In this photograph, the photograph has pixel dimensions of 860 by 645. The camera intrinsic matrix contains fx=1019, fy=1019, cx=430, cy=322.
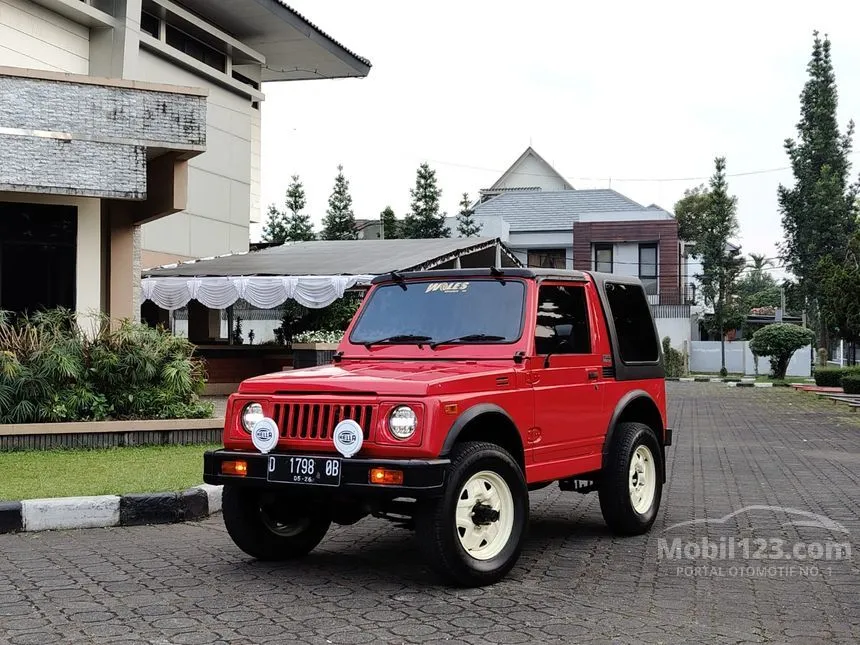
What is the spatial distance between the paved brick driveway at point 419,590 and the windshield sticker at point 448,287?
6.17 feet

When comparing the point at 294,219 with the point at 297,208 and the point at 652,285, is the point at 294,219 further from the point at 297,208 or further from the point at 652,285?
the point at 652,285

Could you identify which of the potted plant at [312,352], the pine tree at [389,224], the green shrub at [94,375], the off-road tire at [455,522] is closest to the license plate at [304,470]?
the off-road tire at [455,522]

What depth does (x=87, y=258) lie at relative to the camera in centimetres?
1758

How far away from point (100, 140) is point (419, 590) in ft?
40.0

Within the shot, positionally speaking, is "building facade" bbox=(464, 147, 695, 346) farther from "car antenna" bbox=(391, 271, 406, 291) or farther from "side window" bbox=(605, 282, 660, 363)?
"car antenna" bbox=(391, 271, 406, 291)

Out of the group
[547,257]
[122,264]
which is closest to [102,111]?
[122,264]

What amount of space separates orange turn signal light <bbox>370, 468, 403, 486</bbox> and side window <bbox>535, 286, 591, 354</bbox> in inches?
66.5

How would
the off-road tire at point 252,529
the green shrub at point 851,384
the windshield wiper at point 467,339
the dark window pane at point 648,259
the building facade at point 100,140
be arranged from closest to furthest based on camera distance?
the off-road tire at point 252,529 < the windshield wiper at point 467,339 < the building facade at point 100,140 < the green shrub at point 851,384 < the dark window pane at point 648,259

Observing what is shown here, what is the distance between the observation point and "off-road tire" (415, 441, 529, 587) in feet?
18.8

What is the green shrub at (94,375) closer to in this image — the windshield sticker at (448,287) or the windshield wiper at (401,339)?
the windshield wiper at (401,339)

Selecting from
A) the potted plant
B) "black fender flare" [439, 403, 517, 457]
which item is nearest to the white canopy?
the potted plant

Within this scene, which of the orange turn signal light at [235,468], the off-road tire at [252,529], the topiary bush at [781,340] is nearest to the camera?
the orange turn signal light at [235,468]

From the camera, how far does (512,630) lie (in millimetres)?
5066

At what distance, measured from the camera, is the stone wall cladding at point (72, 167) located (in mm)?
15508
